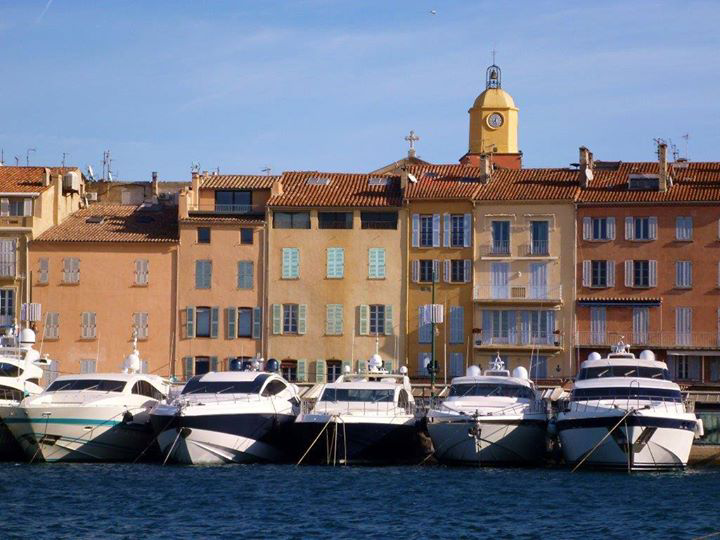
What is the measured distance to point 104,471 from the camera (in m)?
64.4

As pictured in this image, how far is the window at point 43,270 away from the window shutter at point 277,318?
10883 millimetres

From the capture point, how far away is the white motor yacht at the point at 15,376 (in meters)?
69.8

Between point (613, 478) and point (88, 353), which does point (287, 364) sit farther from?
point (613, 478)

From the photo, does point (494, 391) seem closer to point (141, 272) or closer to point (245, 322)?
point (245, 322)

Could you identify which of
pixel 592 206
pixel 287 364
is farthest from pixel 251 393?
pixel 592 206

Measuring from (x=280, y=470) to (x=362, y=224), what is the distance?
25175 millimetres

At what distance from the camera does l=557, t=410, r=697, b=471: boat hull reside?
205 ft

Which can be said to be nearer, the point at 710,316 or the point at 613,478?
the point at 613,478

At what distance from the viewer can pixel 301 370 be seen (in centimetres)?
8675

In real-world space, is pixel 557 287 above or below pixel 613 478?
above

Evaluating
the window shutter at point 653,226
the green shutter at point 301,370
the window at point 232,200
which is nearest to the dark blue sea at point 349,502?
the green shutter at point 301,370

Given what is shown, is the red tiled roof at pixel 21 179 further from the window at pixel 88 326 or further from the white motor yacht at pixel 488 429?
the white motor yacht at pixel 488 429

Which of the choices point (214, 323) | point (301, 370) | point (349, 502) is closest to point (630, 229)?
point (301, 370)

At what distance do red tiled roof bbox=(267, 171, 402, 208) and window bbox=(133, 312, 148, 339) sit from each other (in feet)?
26.1
